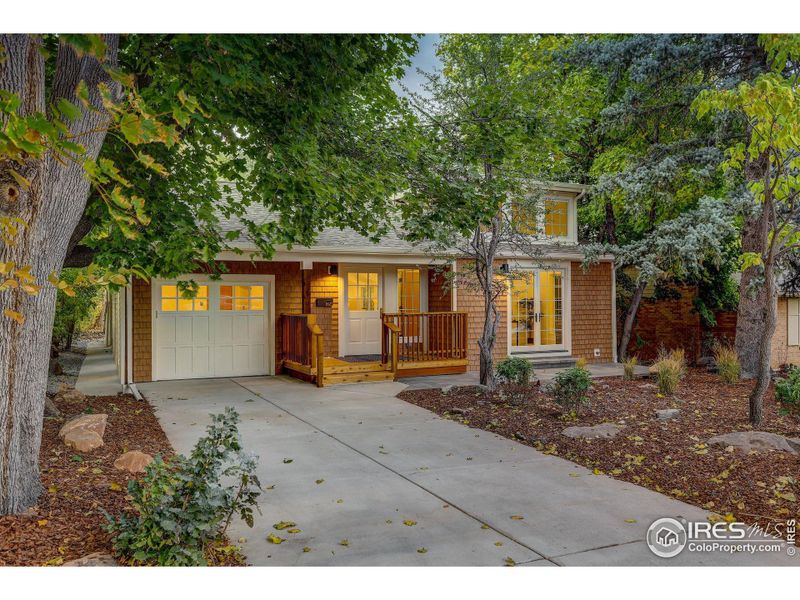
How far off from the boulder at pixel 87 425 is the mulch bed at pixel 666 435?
3529 millimetres

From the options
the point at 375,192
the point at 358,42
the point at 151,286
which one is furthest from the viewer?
the point at 151,286

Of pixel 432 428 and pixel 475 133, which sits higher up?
pixel 475 133

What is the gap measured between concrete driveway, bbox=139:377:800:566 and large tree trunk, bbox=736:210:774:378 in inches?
240

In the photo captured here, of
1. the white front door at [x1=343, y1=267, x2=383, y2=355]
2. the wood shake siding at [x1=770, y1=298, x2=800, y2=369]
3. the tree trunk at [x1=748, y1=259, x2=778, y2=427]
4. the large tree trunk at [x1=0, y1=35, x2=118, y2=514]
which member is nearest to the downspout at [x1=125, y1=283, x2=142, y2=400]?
the white front door at [x1=343, y1=267, x2=383, y2=355]

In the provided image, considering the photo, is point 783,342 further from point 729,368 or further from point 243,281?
point 243,281

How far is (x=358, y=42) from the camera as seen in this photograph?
4.69 m

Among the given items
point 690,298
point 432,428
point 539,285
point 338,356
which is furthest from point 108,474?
point 690,298

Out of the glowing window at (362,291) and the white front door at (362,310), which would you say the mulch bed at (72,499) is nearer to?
the white front door at (362,310)

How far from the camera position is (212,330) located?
→ 10031mm


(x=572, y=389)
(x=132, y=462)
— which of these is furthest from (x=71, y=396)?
(x=572, y=389)

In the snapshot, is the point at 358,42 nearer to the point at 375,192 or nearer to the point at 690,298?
the point at 375,192

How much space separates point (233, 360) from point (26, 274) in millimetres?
7736

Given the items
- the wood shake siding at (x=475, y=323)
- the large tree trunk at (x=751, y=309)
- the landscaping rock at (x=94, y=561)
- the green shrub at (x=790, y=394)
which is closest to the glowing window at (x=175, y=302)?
the wood shake siding at (x=475, y=323)

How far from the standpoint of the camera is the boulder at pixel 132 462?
14.9 feet
